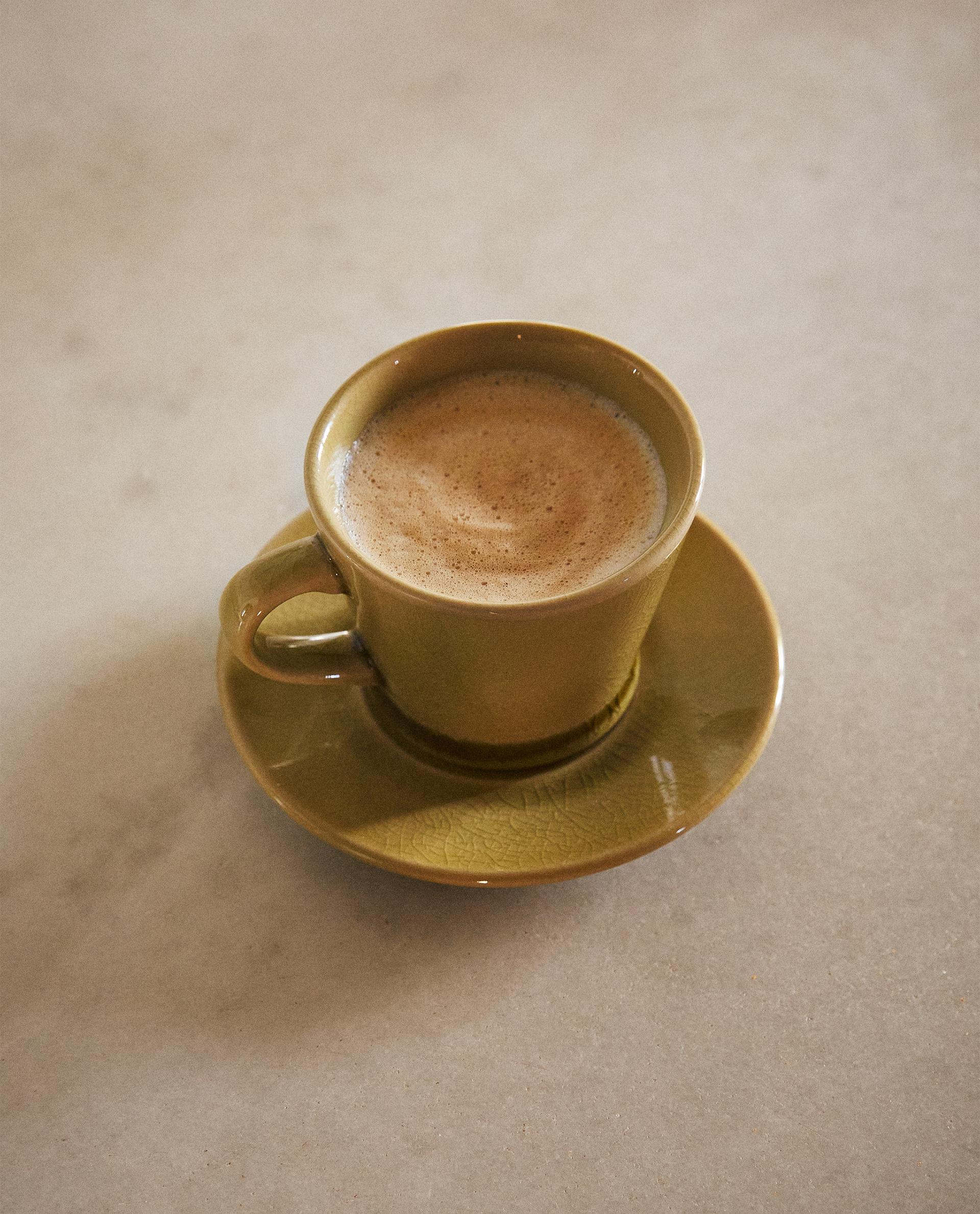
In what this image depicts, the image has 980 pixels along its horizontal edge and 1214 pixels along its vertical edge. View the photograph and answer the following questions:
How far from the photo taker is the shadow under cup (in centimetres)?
66

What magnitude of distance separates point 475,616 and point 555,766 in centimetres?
18

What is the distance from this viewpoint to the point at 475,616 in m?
0.64

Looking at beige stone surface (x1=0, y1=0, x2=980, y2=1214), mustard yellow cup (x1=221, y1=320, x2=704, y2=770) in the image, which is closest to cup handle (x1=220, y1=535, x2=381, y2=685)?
mustard yellow cup (x1=221, y1=320, x2=704, y2=770)

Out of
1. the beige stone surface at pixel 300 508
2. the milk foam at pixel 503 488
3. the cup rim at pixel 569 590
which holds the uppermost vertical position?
the cup rim at pixel 569 590

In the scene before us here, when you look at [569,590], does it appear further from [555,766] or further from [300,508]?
[300,508]

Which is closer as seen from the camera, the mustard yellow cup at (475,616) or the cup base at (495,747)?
the mustard yellow cup at (475,616)

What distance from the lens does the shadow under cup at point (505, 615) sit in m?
0.66

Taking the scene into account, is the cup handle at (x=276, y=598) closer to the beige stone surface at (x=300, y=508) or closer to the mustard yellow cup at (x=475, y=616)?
the mustard yellow cup at (x=475, y=616)

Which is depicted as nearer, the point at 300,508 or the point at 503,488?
the point at 503,488

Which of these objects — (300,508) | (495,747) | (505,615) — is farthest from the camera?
(300,508)

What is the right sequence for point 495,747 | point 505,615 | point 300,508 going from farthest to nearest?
point 300,508, point 495,747, point 505,615

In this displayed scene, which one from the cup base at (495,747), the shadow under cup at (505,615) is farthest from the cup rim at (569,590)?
the cup base at (495,747)

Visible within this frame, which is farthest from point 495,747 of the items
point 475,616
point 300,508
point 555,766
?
point 300,508

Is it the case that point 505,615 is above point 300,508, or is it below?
above
